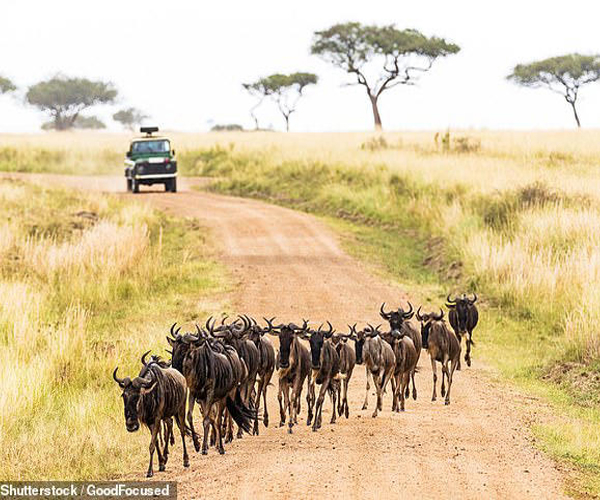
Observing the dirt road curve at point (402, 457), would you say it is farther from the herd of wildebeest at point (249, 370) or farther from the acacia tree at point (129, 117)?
the acacia tree at point (129, 117)

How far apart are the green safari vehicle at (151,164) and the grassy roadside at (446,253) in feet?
9.76

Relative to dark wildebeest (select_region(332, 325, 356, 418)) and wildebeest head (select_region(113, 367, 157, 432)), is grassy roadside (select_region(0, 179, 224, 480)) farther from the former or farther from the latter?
dark wildebeest (select_region(332, 325, 356, 418))

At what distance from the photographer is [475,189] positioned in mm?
27391

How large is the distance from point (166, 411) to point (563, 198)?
19.1m

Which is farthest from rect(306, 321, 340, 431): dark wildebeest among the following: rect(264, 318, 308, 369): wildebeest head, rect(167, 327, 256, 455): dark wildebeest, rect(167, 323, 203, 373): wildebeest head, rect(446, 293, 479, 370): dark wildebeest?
rect(446, 293, 479, 370): dark wildebeest

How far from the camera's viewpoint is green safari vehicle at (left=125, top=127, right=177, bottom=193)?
38094mm

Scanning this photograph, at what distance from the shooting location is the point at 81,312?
14.5m

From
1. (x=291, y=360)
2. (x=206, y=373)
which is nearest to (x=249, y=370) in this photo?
(x=291, y=360)

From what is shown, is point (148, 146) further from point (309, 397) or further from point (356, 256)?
point (309, 397)

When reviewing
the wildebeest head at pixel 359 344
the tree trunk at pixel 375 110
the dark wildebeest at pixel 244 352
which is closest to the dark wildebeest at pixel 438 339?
the wildebeest head at pixel 359 344

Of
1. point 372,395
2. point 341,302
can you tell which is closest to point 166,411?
point 372,395

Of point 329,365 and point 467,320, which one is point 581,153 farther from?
point 329,365

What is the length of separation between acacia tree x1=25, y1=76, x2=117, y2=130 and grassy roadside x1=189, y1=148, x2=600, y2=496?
64.4m

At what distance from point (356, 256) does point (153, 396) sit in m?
17.0
